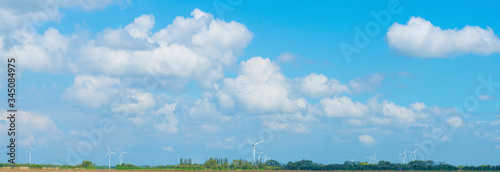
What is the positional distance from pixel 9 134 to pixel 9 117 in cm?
278

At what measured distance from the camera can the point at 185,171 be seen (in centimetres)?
19800

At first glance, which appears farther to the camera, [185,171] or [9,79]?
[185,171]

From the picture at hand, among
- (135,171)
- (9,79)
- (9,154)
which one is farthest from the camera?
(135,171)

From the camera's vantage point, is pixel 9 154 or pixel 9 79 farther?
pixel 9 154

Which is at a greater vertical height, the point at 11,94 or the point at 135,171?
the point at 11,94

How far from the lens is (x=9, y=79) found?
75.1m

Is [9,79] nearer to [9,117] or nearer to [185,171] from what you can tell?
[9,117]

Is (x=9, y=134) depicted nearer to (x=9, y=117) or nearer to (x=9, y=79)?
(x=9, y=117)

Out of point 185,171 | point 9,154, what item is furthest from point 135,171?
point 9,154

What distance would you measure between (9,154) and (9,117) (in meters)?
7.46

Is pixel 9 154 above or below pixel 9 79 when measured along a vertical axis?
below

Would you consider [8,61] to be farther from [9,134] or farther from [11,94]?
[9,134]

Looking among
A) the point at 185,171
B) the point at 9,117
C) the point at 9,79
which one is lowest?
the point at 185,171

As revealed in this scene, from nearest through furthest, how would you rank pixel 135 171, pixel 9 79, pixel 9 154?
pixel 9 79 → pixel 9 154 → pixel 135 171
